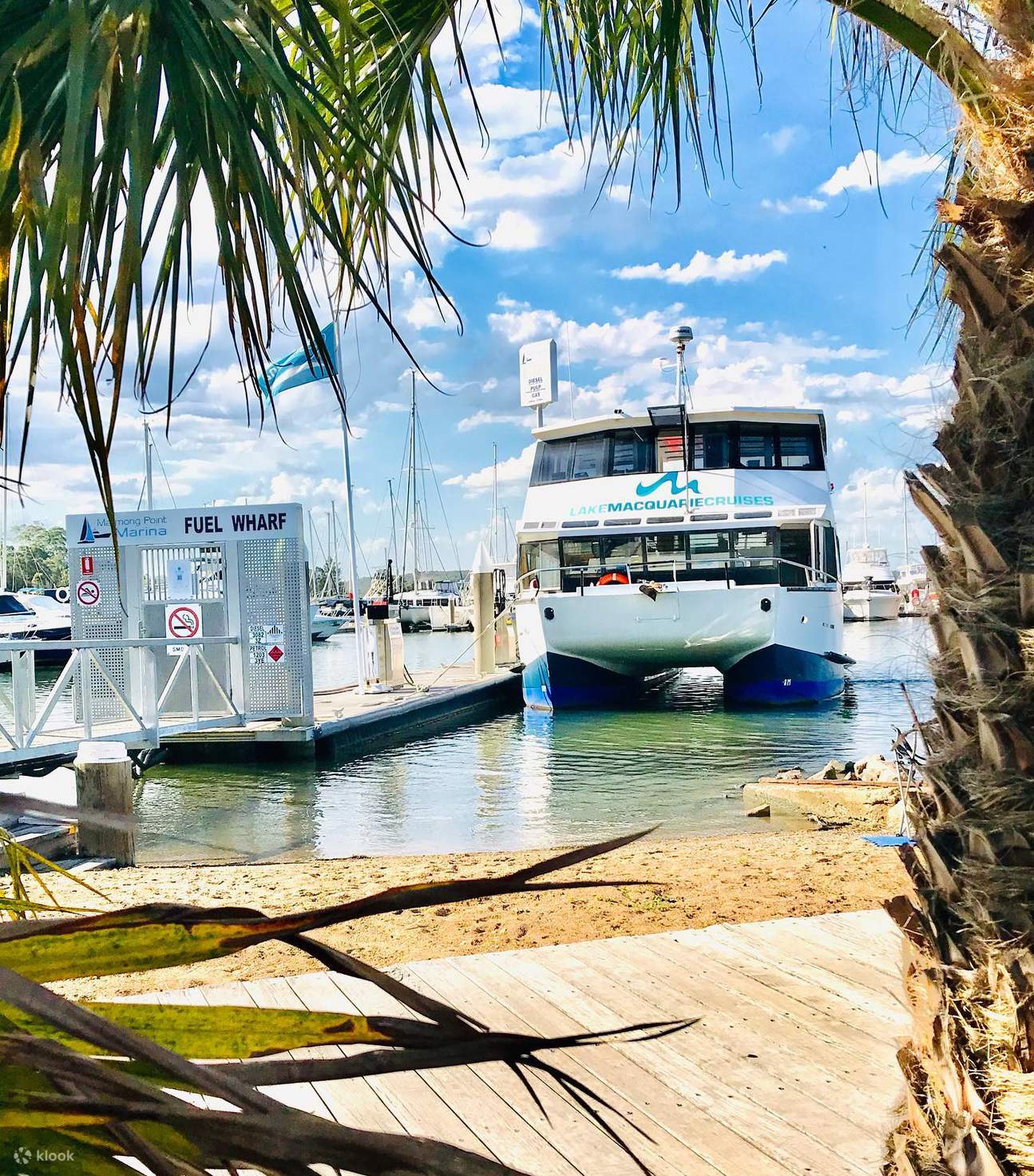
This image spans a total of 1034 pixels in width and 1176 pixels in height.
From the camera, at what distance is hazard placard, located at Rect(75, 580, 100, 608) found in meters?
14.9

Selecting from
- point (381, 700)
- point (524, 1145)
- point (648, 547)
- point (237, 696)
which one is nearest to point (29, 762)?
point (237, 696)

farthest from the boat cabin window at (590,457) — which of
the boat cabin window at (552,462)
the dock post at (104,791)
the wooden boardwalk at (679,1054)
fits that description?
the wooden boardwalk at (679,1054)

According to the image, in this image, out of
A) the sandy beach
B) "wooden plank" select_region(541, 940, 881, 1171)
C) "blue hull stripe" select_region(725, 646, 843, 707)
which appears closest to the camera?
"wooden plank" select_region(541, 940, 881, 1171)

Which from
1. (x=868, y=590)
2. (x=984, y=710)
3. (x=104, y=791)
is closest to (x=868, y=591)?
A: (x=868, y=590)

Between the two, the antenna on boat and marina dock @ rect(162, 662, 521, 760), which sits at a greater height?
the antenna on boat

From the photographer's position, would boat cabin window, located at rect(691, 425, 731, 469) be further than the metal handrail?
Yes

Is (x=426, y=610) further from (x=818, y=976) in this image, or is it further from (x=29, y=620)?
(x=818, y=976)

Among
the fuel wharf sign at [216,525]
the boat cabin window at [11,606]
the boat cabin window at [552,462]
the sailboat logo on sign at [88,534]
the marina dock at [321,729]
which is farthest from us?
the boat cabin window at [11,606]

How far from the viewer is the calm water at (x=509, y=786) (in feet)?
33.6

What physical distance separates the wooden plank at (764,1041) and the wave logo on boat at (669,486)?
1840cm

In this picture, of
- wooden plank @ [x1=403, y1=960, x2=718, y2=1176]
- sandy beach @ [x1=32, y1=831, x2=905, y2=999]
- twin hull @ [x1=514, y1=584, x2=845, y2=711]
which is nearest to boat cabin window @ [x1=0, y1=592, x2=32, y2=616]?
Answer: twin hull @ [x1=514, y1=584, x2=845, y2=711]

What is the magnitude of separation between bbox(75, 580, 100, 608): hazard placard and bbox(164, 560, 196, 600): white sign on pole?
36.8 inches

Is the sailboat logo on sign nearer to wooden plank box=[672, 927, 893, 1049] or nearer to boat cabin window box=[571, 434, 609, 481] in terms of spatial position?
boat cabin window box=[571, 434, 609, 481]

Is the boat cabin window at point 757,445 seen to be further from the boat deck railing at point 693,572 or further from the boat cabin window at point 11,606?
the boat cabin window at point 11,606
